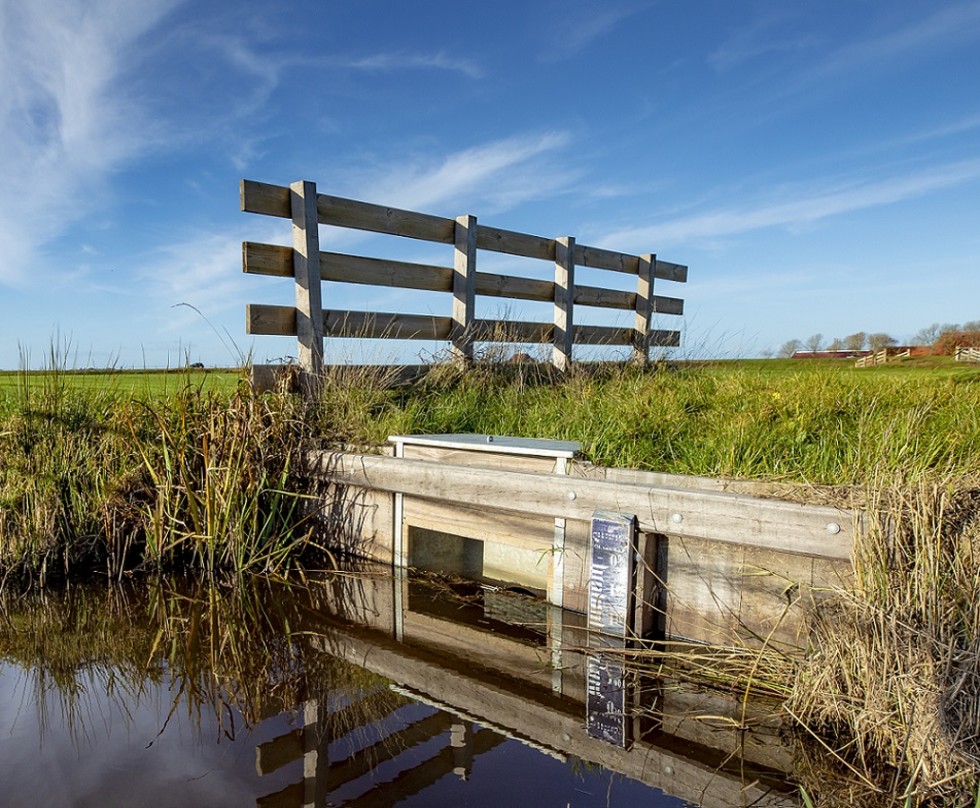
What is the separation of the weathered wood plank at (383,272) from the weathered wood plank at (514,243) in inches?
28.6

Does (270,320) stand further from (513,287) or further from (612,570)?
(612,570)

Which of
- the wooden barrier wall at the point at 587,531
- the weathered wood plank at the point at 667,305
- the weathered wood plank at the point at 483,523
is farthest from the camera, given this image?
the weathered wood plank at the point at 667,305

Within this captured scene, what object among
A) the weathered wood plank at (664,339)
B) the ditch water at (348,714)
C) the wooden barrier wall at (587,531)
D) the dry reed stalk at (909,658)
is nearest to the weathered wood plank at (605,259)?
the weathered wood plank at (664,339)

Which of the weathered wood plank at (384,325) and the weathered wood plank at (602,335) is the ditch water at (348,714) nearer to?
the weathered wood plank at (384,325)

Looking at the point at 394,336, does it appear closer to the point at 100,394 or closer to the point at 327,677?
the point at 100,394

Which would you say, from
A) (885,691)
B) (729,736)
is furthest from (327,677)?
(885,691)

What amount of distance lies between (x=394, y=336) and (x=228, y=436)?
2610 mm

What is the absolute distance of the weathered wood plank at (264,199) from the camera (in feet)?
21.0

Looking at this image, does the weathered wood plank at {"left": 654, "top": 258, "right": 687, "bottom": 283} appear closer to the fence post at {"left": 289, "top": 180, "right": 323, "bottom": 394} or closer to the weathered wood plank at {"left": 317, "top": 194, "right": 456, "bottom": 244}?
the weathered wood plank at {"left": 317, "top": 194, "right": 456, "bottom": 244}

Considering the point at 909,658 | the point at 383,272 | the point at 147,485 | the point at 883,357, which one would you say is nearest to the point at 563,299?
the point at 383,272

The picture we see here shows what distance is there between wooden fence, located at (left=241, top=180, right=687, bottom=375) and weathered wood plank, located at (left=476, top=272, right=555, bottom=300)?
1 centimetres

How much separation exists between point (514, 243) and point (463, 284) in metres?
1.25

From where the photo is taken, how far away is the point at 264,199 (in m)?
6.56

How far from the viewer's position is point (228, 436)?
218 inches
